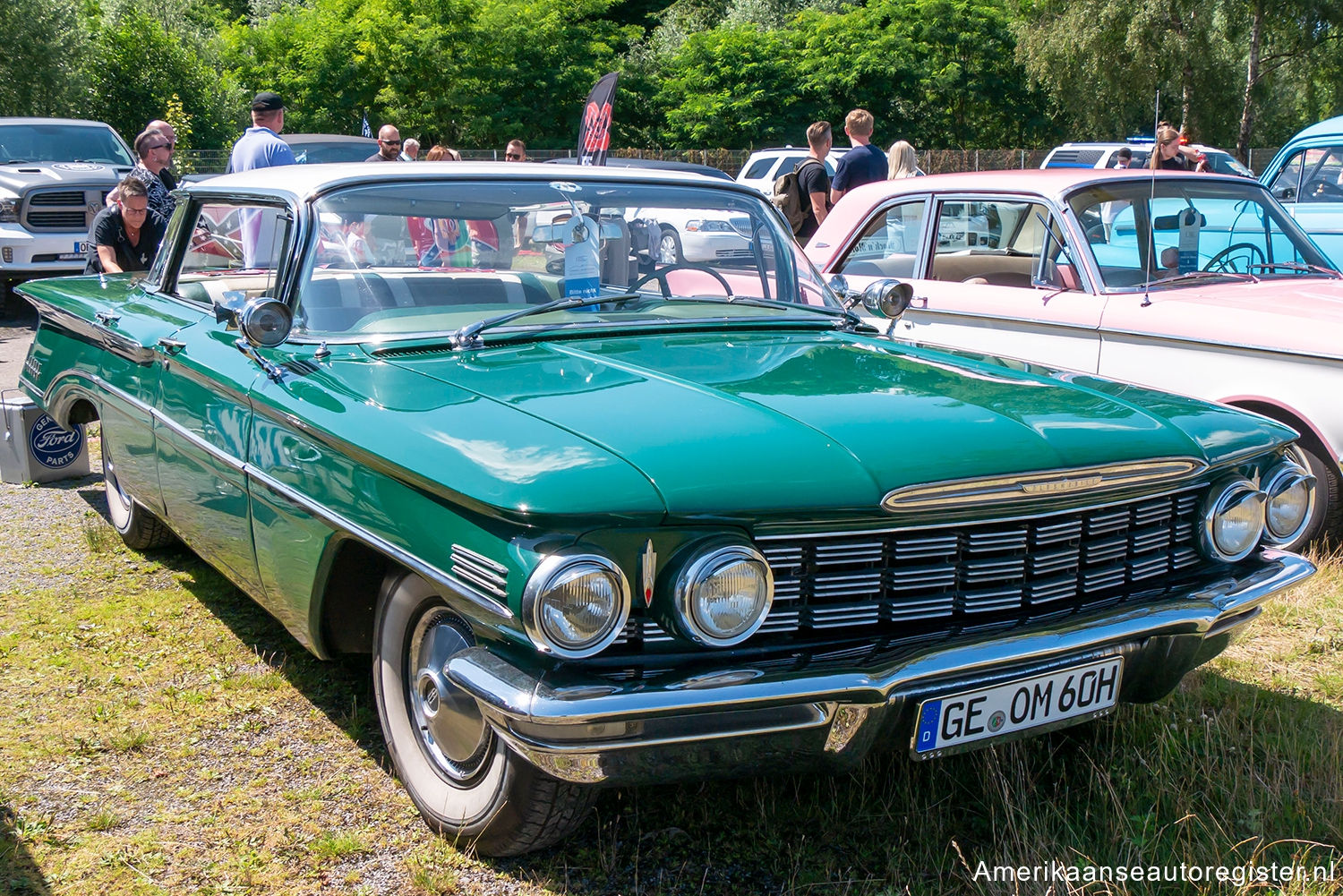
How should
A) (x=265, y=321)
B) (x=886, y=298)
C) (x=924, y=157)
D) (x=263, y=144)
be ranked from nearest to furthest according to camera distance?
(x=265, y=321)
(x=886, y=298)
(x=263, y=144)
(x=924, y=157)

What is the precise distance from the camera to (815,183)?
28.8 ft

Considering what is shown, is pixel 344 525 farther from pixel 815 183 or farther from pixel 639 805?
pixel 815 183

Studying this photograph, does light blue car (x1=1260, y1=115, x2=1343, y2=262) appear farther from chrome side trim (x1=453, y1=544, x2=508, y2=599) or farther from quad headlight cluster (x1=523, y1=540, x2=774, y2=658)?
chrome side trim (x1=453, y1=544, x2=508, y2=599)

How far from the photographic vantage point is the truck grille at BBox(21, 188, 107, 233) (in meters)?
11.6

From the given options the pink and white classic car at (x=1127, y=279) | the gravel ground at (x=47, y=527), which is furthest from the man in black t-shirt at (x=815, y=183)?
the gravel ground at (x=47, y=527)

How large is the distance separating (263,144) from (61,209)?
19.2 ft

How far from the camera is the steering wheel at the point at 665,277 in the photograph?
392cm

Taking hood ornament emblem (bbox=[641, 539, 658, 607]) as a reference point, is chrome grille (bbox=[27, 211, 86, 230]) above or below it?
above

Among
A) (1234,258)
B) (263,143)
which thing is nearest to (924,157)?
(263,143)

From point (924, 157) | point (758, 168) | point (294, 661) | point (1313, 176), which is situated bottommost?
point (294, 661)

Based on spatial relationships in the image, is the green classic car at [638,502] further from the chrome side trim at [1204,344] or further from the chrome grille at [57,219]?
the chrome grille at [57,219]

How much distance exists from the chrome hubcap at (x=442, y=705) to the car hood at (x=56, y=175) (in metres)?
10.7

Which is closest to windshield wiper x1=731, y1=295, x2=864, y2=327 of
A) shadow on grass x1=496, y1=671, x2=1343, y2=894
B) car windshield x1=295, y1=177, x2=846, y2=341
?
car windshield x1=295, y1=177, x2=846, y2=341

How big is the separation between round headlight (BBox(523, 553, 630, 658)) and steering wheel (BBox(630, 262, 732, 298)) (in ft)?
5.59
